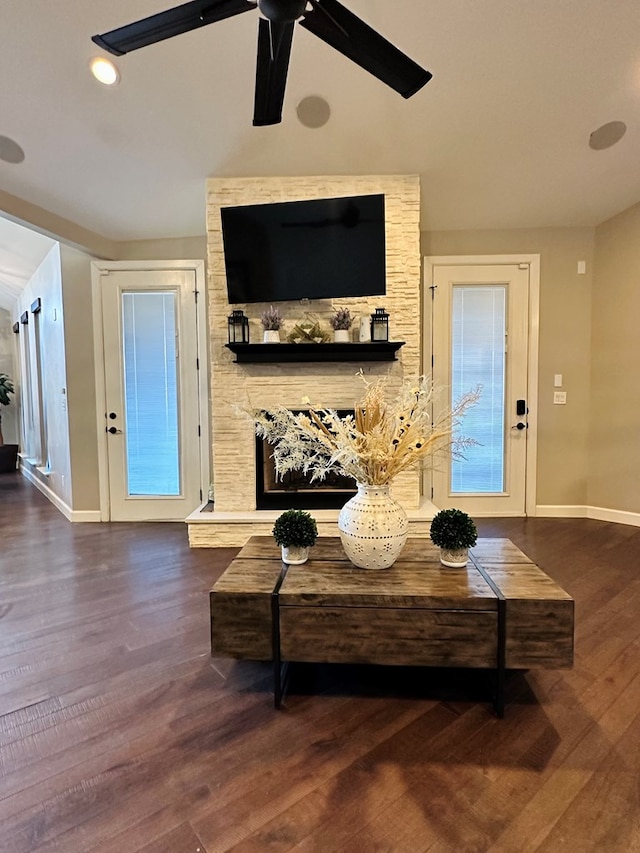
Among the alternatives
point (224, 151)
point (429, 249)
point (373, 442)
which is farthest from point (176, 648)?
point (429, 249)

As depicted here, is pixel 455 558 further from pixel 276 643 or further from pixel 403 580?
pixel 276 643

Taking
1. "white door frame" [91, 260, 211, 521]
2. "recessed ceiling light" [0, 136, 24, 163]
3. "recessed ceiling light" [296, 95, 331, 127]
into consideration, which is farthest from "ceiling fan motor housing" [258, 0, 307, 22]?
"white door frame" [91, 260, 211, 521]

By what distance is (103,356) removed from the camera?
14.1 ft

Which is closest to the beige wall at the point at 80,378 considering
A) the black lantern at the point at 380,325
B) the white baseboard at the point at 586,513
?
the black lantern at the point at 380,325

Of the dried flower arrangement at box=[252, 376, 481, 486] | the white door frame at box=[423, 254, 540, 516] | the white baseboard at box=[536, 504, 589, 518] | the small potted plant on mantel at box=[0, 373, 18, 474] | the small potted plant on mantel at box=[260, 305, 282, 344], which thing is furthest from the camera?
the small potted plant on mantel at box=[0, 373, 18, 474]

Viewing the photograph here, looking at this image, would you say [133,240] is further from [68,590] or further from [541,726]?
[541,726]

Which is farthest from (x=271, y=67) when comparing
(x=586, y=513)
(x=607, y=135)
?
(x=586, y=513)

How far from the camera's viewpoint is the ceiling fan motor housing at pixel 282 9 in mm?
1518

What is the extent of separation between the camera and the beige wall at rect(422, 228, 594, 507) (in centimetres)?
427

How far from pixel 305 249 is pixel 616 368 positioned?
2.99m

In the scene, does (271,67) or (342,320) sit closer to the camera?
(271,67)

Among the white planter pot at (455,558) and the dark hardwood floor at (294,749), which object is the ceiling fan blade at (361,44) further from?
the dark hardwood floor at (294,749)

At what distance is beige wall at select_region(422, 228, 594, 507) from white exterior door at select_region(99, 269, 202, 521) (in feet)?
8.15

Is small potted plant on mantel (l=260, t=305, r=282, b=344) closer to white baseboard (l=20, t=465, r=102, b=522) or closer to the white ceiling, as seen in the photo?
the white ceiling
